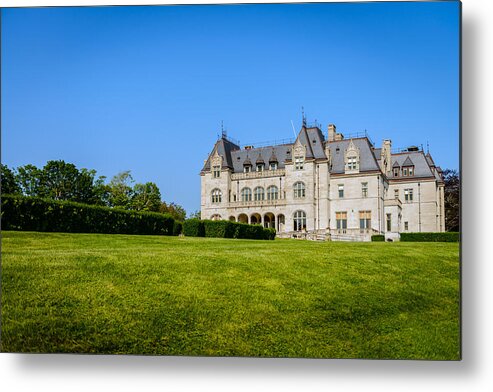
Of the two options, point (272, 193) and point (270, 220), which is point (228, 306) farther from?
point (272, 193)

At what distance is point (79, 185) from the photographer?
645 cm

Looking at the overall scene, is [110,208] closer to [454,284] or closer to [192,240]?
[192,240]

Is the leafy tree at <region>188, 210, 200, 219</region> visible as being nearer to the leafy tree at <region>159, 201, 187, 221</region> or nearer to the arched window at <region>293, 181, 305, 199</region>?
the leafy tree at <region>159, 201, 187, 221</region>

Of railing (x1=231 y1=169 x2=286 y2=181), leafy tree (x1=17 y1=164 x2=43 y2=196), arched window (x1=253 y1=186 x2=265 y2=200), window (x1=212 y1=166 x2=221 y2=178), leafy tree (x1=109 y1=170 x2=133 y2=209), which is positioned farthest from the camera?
arched window (x1=253 y1=186 x2=265 y2=200)

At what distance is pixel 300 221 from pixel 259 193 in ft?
5.26

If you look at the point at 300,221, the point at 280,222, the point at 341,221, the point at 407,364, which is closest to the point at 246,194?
→ the point at 280,222

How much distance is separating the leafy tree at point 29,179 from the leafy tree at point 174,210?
1.66 m

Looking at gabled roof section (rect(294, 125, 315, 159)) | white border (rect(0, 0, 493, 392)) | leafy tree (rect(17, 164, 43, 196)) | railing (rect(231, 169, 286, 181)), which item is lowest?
white border (rect(0, 0, 493, 392))

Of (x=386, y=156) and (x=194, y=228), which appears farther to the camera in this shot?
(x=194, y=228)

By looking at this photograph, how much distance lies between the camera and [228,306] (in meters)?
5.47

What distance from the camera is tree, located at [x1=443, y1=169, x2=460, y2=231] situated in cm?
546

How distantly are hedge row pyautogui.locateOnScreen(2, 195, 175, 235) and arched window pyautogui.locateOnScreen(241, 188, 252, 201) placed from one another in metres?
2.21

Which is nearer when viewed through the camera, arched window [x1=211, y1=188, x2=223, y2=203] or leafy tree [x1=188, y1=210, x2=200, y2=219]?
leafy tree [x1=188, y1=210, x2=200, y2=219]

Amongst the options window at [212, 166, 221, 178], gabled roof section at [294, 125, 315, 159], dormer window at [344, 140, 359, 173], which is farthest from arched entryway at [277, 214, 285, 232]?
window at [212, 166, 221, 178]
